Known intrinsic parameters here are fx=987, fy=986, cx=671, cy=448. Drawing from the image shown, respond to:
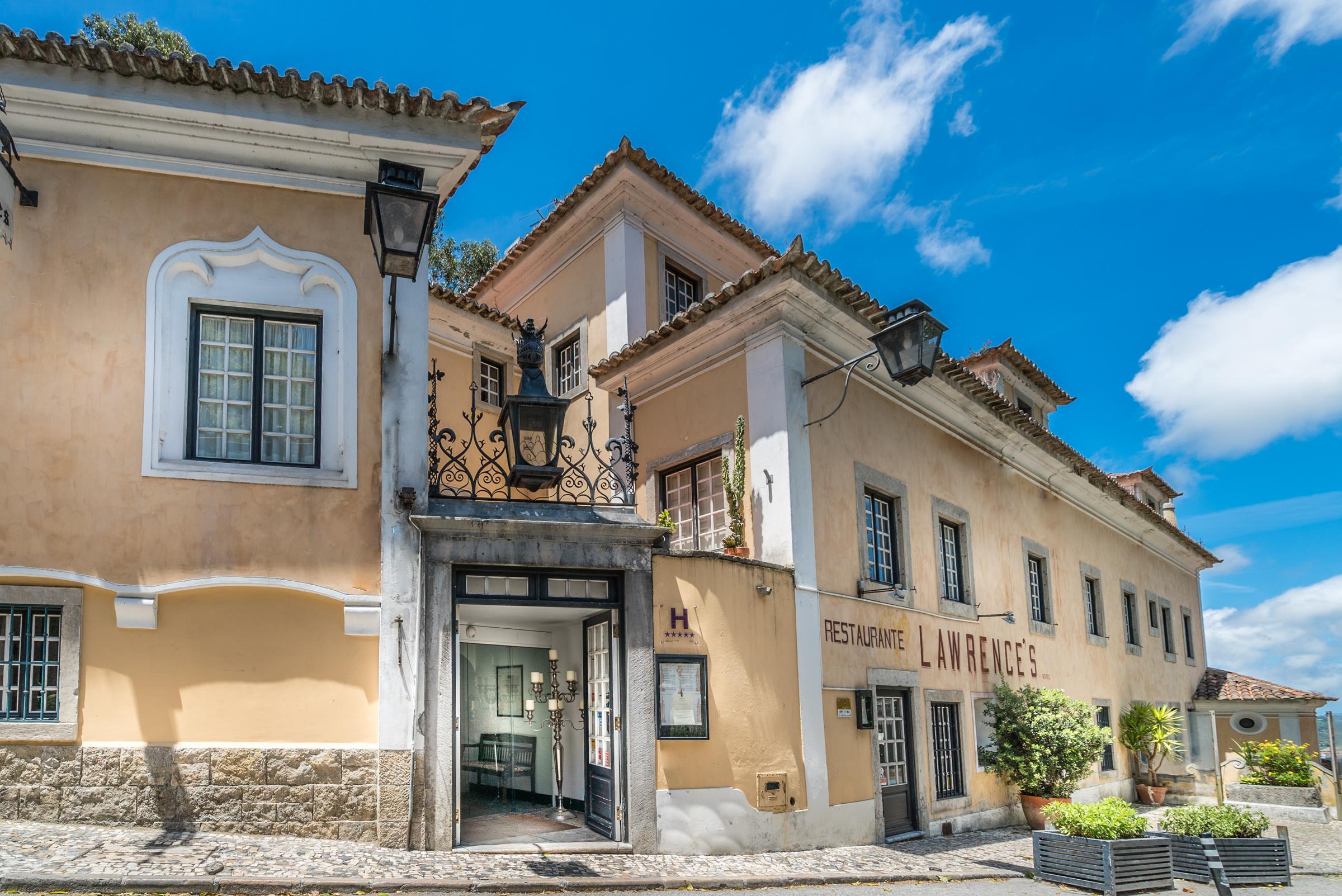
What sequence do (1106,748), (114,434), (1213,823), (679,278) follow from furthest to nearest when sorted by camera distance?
(1106,748) → (679,278) → (1213,823) → (114,434)

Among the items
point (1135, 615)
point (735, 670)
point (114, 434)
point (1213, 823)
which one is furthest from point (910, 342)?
point (1135, 615)

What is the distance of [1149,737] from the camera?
1952 cm

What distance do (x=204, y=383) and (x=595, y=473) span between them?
6.25 m

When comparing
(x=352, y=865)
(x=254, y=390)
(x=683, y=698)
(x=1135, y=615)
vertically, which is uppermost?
(x=254, y=390)

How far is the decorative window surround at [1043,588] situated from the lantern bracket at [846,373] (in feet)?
19.9

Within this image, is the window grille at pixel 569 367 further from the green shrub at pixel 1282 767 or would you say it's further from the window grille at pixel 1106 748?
the green shrub at pixel 1282 767

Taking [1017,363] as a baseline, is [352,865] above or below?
below

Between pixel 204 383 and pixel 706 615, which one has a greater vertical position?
pixel 204 383

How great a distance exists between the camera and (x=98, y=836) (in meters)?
7.54

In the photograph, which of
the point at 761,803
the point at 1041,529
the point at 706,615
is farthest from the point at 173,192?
the point at 1041,529

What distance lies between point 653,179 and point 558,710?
A: 328 inches

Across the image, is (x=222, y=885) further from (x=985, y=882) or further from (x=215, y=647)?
(x=985, y=882)

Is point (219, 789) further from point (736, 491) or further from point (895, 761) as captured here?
point (895, 761)

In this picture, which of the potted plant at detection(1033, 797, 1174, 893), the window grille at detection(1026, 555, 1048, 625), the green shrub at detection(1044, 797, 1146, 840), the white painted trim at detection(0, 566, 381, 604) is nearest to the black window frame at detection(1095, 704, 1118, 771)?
the window grille at detection(1026, 555, 1048, 625)
